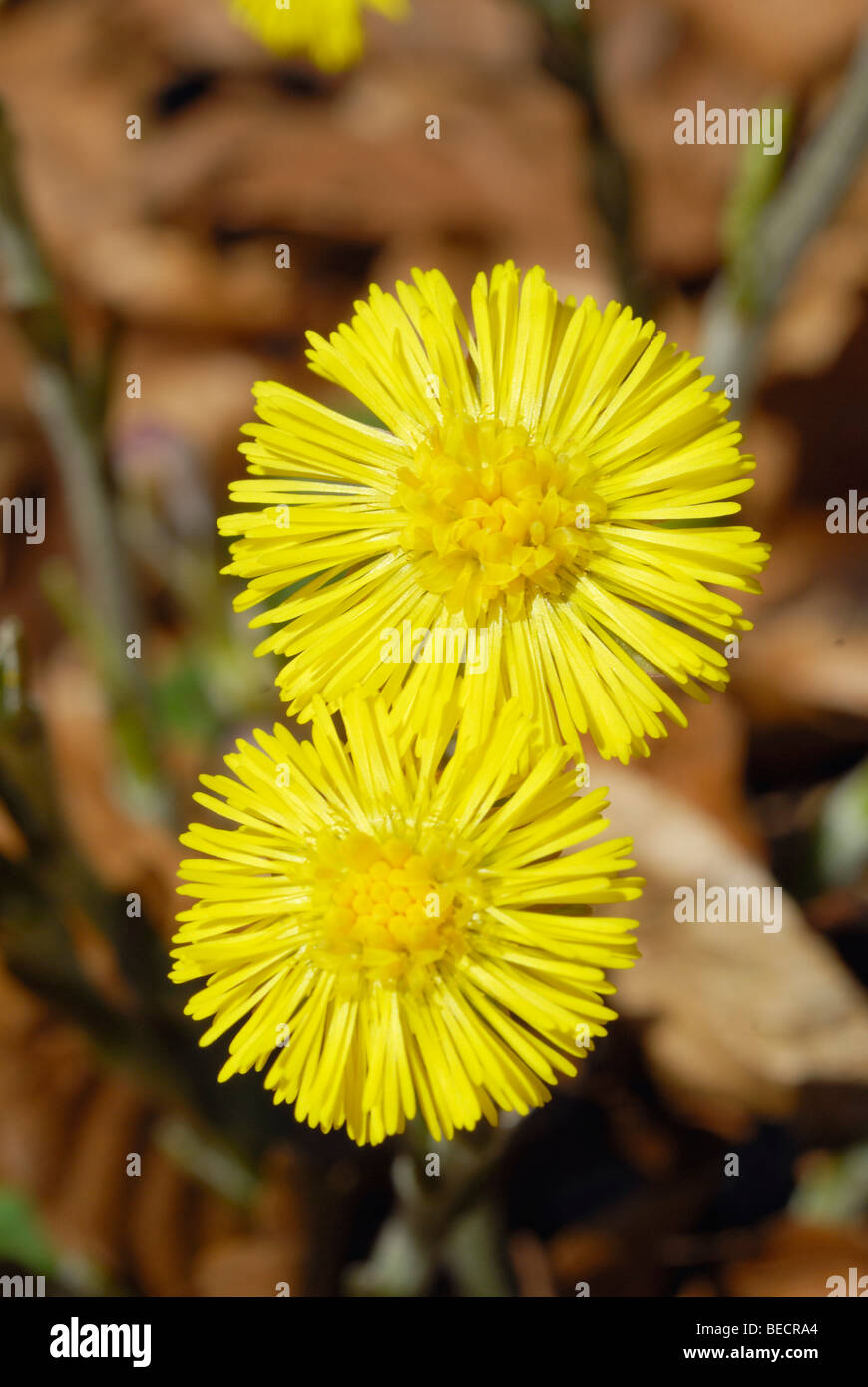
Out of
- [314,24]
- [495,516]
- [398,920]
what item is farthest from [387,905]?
[314,24]

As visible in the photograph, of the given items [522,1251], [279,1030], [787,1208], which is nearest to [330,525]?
[279,1030]

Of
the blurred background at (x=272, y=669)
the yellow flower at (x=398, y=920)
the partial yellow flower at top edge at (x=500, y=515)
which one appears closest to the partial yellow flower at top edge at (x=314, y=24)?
the blurred background at (x=272, y=669)

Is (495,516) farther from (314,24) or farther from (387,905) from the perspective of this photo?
(314,24)

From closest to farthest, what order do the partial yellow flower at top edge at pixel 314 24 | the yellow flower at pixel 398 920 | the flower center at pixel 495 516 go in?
the yellow flower at pixel 398 920
the flower center at pixel 495 516
the partial yellow flower at top edge at pixel 314 24

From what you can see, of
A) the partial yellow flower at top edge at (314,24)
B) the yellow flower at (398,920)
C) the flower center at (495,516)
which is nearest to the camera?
the yellow flower at (398,920)

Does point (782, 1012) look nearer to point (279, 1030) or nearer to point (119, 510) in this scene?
point (279, 1030)

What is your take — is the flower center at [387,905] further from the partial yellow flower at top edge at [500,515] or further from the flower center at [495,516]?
the flower center at [495,516]
